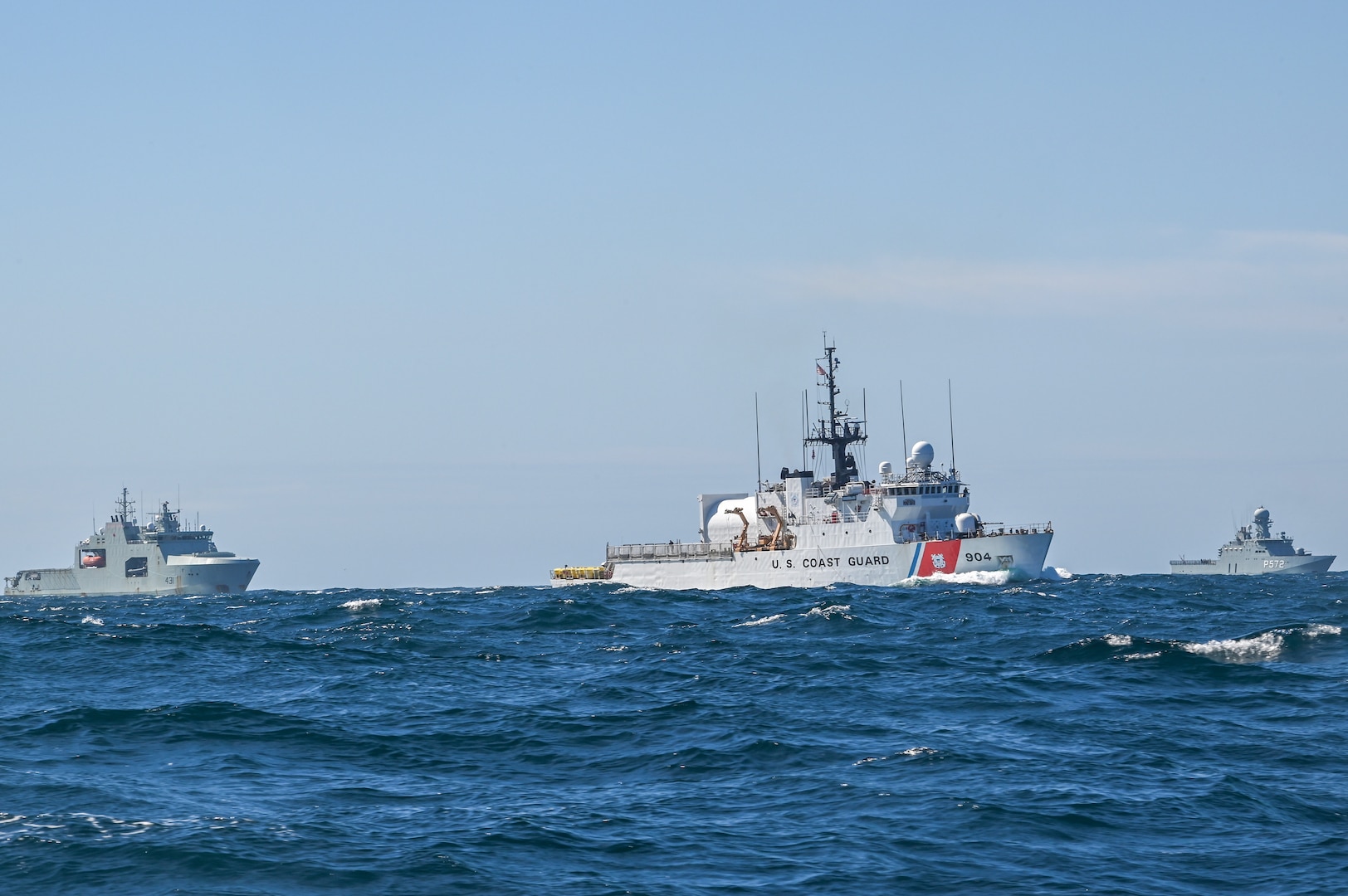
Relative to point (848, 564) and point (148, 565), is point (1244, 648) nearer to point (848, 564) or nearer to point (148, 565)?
point (848, 564)

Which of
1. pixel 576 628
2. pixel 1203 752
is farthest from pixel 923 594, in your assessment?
pixel 1203 752

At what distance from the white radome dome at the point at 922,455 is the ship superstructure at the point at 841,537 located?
47 mm

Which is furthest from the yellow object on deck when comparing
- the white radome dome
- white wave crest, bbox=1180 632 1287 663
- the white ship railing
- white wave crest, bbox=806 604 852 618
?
white wave crest, bbox=1180 632 1287 663

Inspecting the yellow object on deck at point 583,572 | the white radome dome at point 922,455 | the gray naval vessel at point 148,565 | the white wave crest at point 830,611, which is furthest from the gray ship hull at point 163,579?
the white wave crest at point 830,611

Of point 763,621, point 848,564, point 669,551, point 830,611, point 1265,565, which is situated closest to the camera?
point 763,621

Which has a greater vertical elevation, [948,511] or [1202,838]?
[948,511]

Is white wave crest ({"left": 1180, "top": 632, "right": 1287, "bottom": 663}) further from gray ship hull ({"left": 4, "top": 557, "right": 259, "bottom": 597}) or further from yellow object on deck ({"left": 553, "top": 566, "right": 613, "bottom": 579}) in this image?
gray ship hull ({"left": 4, "top": 557, "right": 259, "bottom": 597})

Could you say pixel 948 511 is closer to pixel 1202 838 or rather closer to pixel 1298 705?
pixel 1298 705

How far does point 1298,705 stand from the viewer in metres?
21.7

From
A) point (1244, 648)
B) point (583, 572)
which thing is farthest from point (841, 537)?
point (1244, 648)

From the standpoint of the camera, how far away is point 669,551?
8069cm

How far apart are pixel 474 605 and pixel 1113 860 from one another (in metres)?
41.4

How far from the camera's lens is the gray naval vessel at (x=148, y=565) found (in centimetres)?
12529

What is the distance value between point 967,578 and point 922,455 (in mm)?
→ 9951
